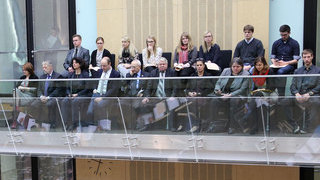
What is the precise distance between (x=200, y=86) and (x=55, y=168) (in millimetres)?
6523

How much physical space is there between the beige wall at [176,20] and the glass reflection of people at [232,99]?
10.7 ft

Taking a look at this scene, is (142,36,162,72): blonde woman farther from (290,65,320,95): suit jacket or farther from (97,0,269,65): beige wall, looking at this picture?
(290,65,320,95): suit jacket

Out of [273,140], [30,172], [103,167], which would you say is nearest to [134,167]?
[103,167]

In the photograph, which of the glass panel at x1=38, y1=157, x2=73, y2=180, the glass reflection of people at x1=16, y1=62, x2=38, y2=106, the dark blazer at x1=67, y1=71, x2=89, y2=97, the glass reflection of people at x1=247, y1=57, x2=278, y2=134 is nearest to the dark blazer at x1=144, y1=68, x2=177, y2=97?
the dark blazer at x1=67, y1=71, x2=89, y2=97

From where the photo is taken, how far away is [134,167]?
12.9 meters

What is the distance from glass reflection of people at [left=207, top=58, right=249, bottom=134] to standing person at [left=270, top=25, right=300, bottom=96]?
1.36m

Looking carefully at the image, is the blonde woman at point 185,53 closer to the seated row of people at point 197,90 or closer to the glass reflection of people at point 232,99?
the seated row of people at point 197,90

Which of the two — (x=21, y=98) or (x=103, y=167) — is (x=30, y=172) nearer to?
(x=103, y=167)

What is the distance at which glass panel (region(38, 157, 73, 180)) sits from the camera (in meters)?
13.6

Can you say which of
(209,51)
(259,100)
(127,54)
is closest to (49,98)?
(127,54)

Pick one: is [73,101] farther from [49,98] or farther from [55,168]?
[55,168]

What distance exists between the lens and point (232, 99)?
8.57 metres

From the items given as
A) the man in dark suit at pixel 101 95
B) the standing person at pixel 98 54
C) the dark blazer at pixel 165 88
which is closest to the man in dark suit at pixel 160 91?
the dark blazer at pixel 165 88

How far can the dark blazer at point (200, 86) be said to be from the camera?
8781 millimetres
